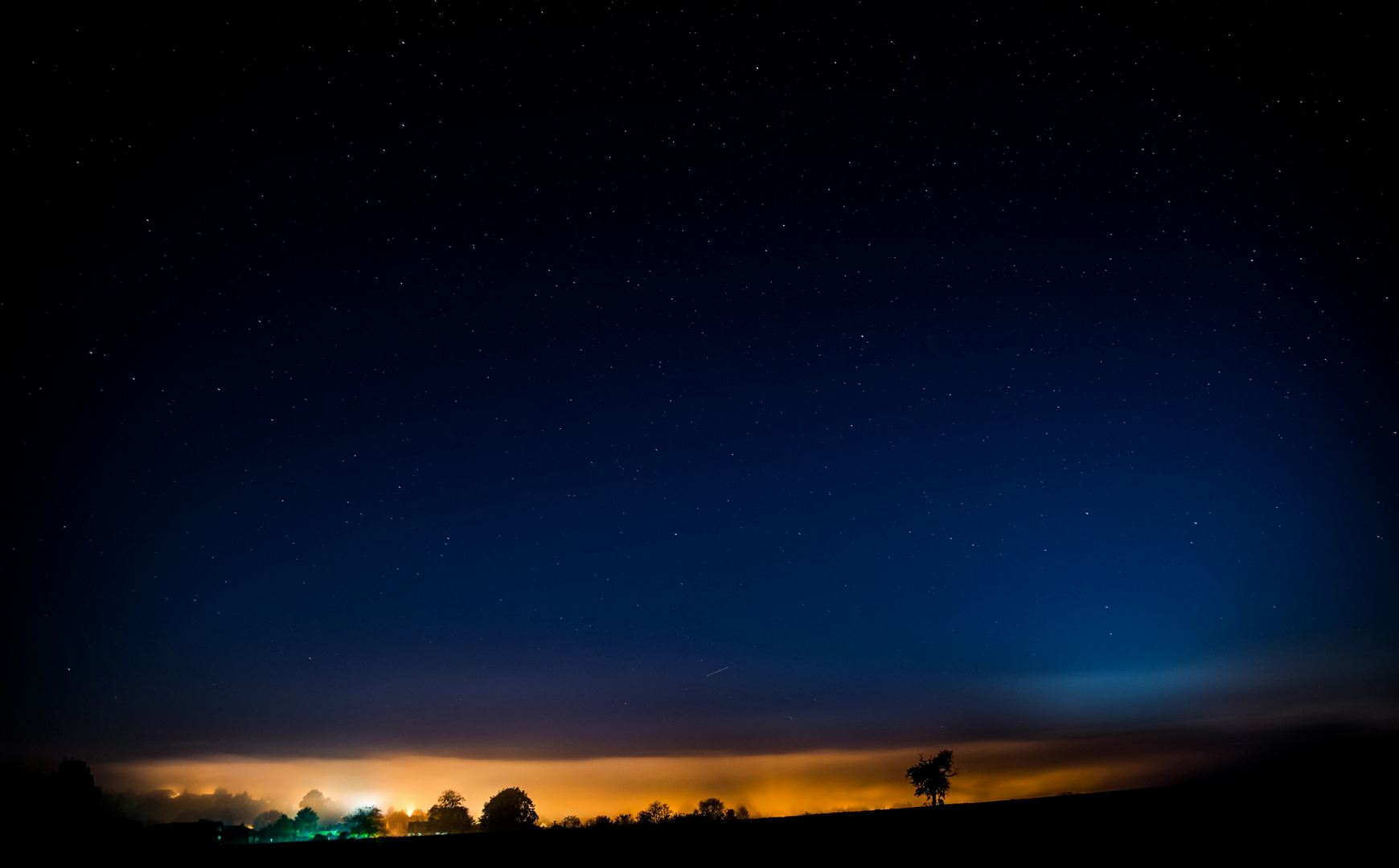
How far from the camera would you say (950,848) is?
728 cm

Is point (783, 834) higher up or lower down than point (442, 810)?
higher up

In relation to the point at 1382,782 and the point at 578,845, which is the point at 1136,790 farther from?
the point at 578,845

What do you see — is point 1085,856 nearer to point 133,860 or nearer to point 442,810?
point 133,860

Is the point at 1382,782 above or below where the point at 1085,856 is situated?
above

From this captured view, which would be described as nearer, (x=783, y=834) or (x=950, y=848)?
(x=950, y=848)

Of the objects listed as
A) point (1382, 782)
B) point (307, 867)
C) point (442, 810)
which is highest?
point (1382, 782)

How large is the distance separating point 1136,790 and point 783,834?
3.69 m

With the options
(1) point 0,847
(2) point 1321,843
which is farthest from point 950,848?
(1) point 0,847

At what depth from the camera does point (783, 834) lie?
8.03 metres

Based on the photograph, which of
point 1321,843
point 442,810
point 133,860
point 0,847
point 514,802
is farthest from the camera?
point 442,810

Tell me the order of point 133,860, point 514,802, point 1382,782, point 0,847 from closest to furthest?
point 1382,782
point 133,860
point 0,847
point 514,802

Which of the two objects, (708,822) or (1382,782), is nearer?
(1382,782)

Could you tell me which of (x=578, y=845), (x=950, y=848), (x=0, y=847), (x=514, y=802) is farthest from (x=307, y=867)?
(x=514, y=802)

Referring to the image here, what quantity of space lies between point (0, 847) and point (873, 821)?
931cm
